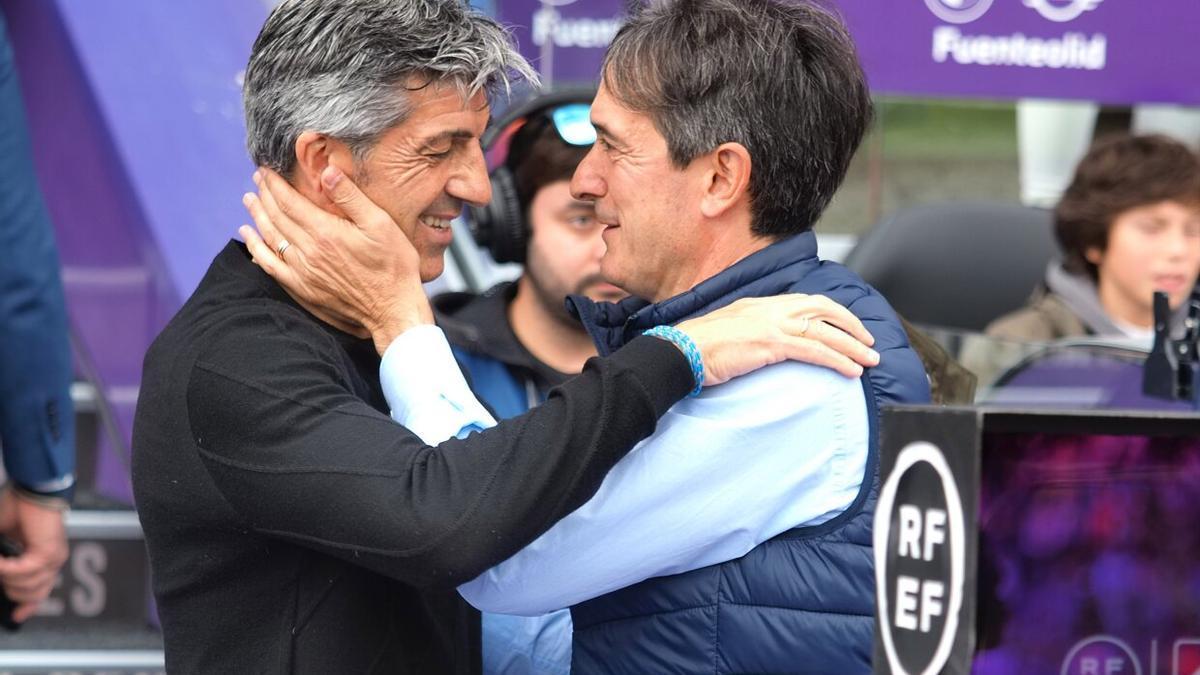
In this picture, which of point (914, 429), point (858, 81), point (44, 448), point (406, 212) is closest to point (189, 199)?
point (44, 448)

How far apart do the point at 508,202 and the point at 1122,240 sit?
160 cm

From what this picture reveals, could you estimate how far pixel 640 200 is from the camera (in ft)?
6.55

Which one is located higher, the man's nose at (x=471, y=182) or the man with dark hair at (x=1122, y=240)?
the man's nose at (x=471, y=182)

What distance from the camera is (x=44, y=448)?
2941mm

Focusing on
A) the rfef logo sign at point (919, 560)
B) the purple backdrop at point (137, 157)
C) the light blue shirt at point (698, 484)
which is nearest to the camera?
the rfef logo sign at point (919, 560)

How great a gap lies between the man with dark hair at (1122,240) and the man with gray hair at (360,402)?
2.27 m

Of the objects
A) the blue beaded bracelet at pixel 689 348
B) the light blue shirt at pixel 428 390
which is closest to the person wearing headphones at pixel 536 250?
the light blue shirt at pixel 428 390

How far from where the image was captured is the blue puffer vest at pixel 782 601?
1.79m

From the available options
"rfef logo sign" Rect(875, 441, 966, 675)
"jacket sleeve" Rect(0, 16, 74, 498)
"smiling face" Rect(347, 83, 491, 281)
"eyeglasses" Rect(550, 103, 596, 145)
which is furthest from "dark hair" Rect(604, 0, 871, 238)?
"jacket sleeve" Rect(0, 16, 74, 498)

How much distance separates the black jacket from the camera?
166 cm

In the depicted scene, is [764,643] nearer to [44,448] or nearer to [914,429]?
[914,429]

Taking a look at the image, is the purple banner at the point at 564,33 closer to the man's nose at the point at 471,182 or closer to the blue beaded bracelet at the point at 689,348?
the man's nose at the point at 471,182

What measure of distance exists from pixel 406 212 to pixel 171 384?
0.37 m

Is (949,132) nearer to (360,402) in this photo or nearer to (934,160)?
(934,160)
